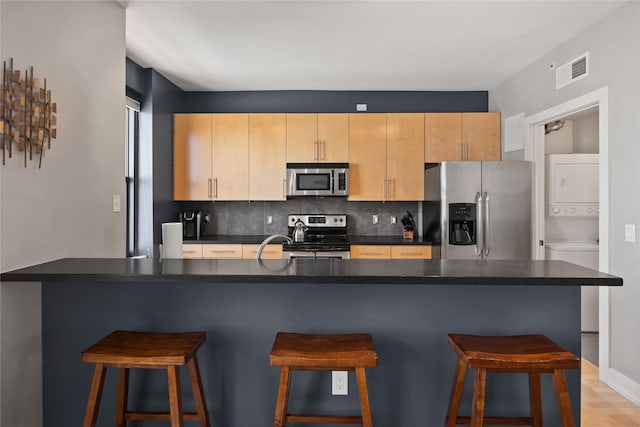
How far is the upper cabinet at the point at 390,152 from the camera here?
501 cm

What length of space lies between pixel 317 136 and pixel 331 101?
1.88ft

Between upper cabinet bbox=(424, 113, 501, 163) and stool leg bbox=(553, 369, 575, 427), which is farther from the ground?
upper cabinet bbox=(424, 113, 501, 163)

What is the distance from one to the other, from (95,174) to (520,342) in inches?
92.7

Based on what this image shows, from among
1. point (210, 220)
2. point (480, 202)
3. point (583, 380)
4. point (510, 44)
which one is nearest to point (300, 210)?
point (210, 220)

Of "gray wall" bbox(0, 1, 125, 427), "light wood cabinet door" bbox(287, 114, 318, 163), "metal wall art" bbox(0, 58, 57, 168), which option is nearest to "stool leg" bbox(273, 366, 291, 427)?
"gray wall" bbox(0, 1, 125, 427)

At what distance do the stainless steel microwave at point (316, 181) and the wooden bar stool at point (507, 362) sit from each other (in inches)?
122

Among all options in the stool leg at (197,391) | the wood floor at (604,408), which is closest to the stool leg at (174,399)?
the stool leg at (197,391)

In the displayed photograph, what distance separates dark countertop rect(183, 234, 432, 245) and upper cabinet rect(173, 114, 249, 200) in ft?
1.45

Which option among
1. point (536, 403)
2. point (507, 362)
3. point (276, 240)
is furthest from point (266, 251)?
point (507, 362)

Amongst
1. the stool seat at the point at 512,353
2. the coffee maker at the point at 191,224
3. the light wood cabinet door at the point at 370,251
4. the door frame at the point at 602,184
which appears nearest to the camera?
the stool seat at the point at 512,353

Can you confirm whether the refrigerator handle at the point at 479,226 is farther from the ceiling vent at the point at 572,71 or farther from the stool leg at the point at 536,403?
the stool leg at the point at 536,403

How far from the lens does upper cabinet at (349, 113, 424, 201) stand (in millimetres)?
5008

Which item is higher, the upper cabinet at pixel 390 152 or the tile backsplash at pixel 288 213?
the upper cabinet at pixel 390 152

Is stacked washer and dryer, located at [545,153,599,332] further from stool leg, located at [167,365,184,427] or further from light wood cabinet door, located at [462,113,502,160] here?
stool leg, located at [167,365,184,427]
